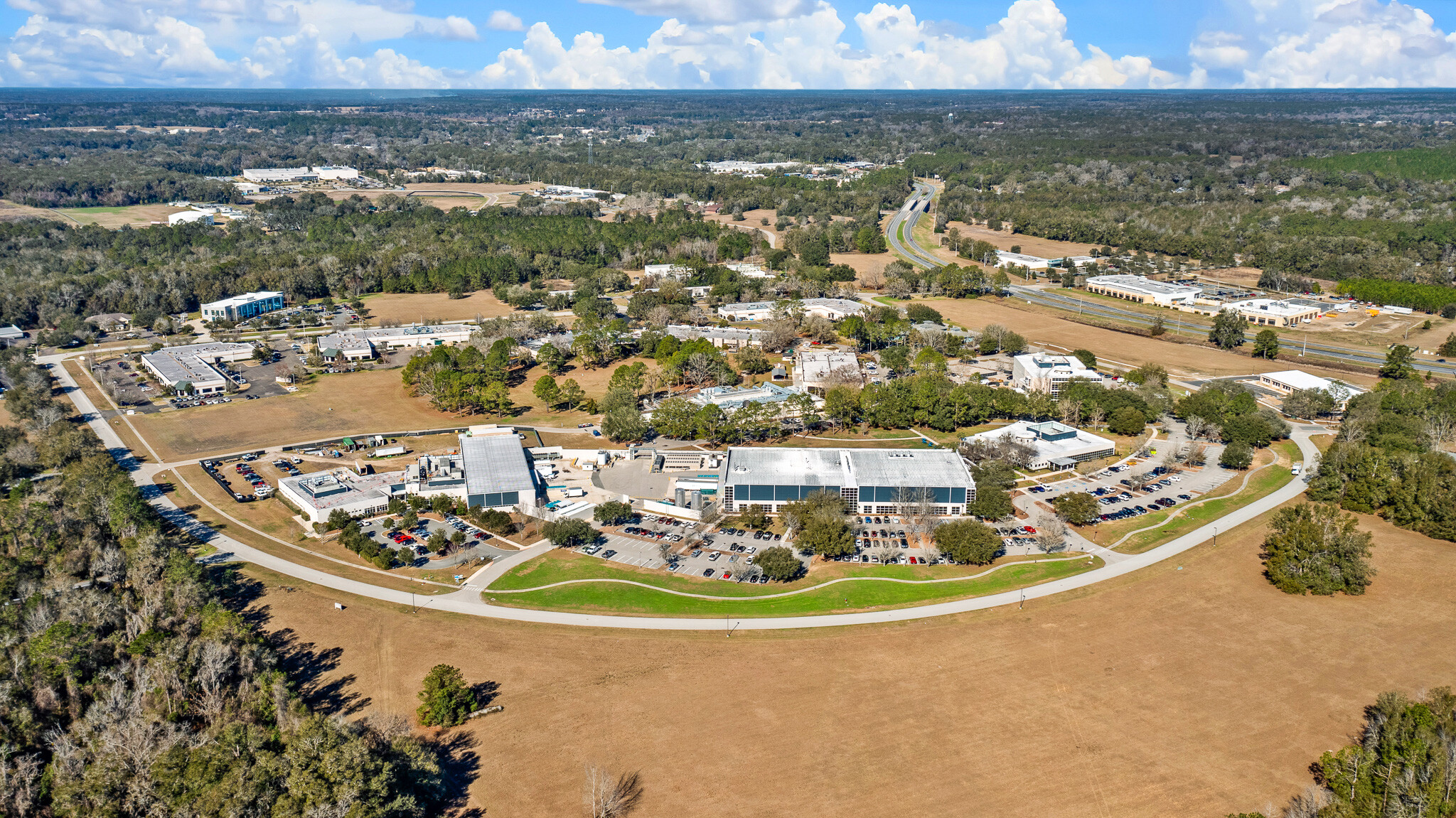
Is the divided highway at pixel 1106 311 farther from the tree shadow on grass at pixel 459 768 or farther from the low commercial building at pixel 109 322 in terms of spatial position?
the low commercial building at pixel 109 322

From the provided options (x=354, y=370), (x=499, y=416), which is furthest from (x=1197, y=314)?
(x=354, y=370)

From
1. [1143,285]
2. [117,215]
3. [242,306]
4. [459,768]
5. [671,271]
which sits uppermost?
[117,215]

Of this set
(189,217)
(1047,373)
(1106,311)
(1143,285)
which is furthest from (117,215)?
(1143,285)

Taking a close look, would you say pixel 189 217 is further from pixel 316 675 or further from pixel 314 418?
pixel 316 675

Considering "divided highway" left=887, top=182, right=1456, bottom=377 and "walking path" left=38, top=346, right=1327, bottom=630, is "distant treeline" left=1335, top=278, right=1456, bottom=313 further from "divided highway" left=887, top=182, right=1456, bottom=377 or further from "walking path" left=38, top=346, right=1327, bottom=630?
"walking path" left=38, top=346, right=1327, bottom=630

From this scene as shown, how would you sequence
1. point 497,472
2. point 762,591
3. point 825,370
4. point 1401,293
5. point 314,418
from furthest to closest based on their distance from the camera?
point 1401,293, point 825,370, point 314,418, point 497,472, point 762,591

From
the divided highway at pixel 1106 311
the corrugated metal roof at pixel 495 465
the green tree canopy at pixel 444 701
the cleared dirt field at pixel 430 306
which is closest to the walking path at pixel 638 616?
the corrugated metal roof at pixel 495 465

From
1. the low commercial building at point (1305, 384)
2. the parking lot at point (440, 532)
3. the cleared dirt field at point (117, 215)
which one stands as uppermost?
the cleared dirt field at point (117, 215)
